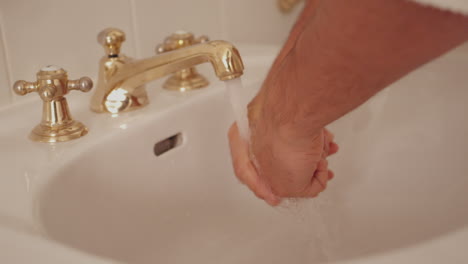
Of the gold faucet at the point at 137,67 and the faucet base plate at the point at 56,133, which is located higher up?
the gold faucet at the point at 137,67

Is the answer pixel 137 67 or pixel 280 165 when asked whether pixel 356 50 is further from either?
pixel 137 67

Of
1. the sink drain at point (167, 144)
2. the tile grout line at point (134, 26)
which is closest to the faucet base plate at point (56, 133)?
the sink drain at point (167, 144)

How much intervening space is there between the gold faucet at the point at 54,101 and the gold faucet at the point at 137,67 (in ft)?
0.20

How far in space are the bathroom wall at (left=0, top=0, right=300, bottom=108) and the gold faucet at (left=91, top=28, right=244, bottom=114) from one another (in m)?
0.07

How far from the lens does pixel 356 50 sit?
32 cm

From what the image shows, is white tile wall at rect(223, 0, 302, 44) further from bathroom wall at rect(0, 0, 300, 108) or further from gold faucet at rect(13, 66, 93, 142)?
gold faucet at rect(13, 66, 93, 142)

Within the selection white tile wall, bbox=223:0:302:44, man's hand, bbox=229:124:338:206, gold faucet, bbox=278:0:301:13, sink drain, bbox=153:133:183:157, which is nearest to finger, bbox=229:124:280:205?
man's hand, bbox=229:124:338:206

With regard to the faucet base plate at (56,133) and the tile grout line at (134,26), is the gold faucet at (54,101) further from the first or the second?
the tile grout line at (134,26)

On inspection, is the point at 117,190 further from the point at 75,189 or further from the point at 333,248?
the point at 333,248

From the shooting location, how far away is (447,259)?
323 millimetres

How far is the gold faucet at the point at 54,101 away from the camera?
0.52 metres

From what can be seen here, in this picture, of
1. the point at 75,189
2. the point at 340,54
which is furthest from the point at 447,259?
the point at 75,189

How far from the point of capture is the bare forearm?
290mm

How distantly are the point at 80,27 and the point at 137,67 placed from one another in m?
0.13
